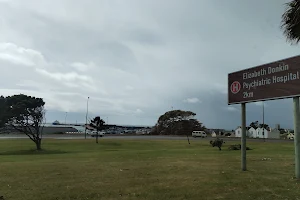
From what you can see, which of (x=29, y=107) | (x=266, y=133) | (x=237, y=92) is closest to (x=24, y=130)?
(x=29, y=107)

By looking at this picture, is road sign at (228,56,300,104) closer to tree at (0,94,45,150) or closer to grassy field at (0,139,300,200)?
grassy field at (0,139,300,200)

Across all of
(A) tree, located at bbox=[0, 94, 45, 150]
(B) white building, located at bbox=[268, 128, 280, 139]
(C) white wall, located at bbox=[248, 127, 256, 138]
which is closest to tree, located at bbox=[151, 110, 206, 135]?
(C) white wall, located at bbox=[248, 127, 256, 138]

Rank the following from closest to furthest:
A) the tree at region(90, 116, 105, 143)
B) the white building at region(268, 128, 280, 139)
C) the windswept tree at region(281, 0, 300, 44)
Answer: the windswept tree at region(281, 0, 300, 44), the tree at region(90, 116, 105, 143), the white building at region(268, 128, 280, 139)

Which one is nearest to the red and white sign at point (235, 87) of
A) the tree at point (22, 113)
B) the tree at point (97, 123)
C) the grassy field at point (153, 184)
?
the grassy field at point (153, 184)

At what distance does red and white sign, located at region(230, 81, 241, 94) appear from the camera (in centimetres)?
1231

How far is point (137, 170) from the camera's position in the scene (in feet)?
38.8

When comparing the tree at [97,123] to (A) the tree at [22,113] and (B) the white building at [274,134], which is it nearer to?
(A) the tree at [22,113]

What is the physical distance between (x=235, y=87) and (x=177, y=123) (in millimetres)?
88346

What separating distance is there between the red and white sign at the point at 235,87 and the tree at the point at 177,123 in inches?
3268

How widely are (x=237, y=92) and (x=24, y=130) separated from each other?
41.6 metres

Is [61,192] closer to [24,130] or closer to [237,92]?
[237,92]

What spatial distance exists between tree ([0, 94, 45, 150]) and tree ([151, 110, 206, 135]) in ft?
180

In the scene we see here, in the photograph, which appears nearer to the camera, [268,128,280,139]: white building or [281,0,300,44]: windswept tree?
[281,0,300,44]: windswept tree

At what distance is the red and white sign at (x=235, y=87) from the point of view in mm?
12312
